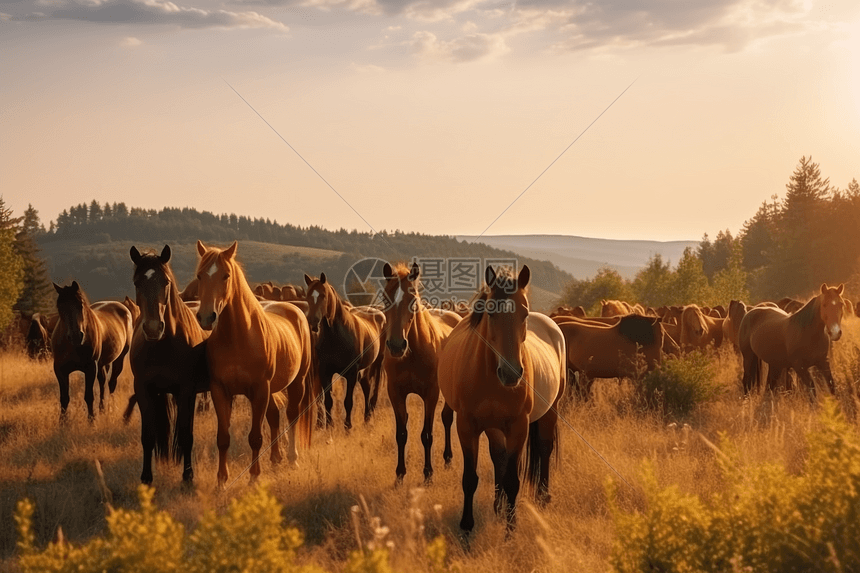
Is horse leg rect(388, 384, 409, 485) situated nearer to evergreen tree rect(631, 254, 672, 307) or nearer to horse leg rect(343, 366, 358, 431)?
horse leg rect(343, 366, 358, 431)

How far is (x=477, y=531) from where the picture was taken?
18.4ft

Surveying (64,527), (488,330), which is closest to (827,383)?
(488,330)

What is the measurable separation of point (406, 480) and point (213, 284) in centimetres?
303

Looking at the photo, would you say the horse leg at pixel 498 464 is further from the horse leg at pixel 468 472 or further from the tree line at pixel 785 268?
the tree line at pixel 785 268

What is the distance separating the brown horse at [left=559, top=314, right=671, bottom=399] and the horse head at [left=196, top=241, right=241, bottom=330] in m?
6.39

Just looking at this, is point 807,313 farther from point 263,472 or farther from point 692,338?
point 263,472

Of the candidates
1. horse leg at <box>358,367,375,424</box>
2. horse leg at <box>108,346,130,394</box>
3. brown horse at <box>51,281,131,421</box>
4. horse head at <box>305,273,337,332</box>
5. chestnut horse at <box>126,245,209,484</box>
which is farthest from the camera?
horse leg at <box>108,346,130,394</box>

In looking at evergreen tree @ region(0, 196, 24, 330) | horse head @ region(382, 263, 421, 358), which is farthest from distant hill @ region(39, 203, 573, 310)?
horse head @ region(382, 263, 421, 358)

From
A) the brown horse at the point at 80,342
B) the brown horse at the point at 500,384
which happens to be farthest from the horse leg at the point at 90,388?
the brown horse at the point at 500,384

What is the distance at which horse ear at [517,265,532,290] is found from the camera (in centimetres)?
525

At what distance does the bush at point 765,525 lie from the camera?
310cm

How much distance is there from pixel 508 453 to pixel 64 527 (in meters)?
4.11

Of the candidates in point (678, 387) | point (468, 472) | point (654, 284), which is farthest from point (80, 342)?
point (654, 284)

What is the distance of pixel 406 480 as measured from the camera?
727 cm
